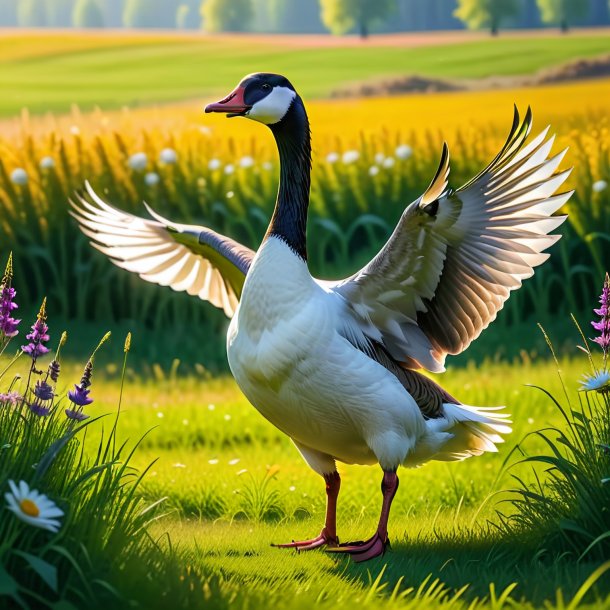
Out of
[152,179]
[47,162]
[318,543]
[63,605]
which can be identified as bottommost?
[318,543]

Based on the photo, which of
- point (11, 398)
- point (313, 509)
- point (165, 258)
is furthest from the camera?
point (165, 258)

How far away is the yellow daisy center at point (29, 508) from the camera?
3871 millimetres

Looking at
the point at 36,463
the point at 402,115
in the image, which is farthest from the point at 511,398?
the point at 402,115

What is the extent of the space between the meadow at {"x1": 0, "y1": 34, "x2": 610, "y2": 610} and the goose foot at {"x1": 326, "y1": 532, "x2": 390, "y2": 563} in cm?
8

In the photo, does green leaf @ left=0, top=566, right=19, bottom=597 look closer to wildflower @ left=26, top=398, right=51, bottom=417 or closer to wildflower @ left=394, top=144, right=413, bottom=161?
wildflower @ left=26, top=398, right=51, bottom=417

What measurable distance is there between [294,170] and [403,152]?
5.85 meters

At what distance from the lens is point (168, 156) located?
37.8 ft

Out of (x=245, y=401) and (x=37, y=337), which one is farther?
(x=245, y=401)

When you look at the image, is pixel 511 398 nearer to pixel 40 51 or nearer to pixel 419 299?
pixel 419 299

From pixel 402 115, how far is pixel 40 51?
7575mm

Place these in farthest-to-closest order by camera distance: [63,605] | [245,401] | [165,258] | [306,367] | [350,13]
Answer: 1. [350,13]
2. [245,401]
3. [165,258]
4. [306,367]
5. [63,605]

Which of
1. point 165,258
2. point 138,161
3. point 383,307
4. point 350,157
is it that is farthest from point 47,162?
point 383,307

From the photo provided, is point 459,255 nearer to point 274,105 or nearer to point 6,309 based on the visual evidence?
point 274,105

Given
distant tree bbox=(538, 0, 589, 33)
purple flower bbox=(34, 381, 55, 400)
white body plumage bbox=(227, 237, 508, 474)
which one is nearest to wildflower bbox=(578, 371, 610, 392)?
white body plumage bbox=(227, 237, 508, 474)
